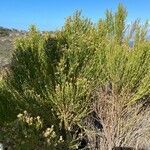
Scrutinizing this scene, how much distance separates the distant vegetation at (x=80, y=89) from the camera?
9734mm

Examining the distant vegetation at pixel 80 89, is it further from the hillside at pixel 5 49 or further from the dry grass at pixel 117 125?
the hillside at pixel 5 49

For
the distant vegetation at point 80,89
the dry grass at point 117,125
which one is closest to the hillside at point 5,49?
the distant vegetation at point 80,89

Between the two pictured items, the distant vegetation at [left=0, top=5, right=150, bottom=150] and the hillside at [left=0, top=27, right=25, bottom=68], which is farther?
the hillside at [left=0, top=27, right=25, bottom=68]

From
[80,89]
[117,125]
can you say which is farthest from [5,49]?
[80,89]

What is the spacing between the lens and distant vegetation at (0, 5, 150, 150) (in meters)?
9.73

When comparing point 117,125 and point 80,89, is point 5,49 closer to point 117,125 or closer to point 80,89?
point 117,125

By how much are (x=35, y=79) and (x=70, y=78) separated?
74 cm

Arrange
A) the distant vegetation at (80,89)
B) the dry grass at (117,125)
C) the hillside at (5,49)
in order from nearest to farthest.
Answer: the distant vegetation at (80,89) → the dry grass at (117,125) → the hillside at (5,49)

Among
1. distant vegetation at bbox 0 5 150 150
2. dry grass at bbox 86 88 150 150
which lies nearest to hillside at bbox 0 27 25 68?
distant vegetation at bbox 0 5 150 150

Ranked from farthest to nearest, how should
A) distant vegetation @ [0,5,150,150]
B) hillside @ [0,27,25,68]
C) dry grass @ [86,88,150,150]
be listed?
1. hillside @ [0,27,25,68]
2. dry grass @ [86,88,150,150]
3. distant vegetation @ [0,5,150,150]

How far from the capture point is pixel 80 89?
9.59m

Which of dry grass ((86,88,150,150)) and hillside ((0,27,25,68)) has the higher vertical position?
hillside ((0,27,25,68))

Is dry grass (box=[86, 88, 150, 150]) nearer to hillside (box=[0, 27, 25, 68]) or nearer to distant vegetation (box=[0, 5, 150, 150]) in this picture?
distant vegetation (box=[0, 5, 150, 150])

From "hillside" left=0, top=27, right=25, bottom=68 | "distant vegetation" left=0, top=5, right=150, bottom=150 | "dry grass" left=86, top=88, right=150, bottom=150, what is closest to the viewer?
"distant vegetation" left=0, top=5, right=150, bottom=150
